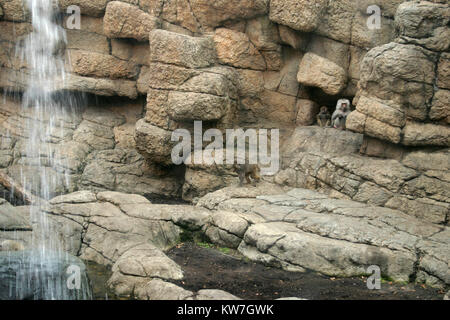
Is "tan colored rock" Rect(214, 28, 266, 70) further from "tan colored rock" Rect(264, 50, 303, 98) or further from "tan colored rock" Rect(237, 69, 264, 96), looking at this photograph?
"tan colored rock" Rect(264, 50, 303, 98)

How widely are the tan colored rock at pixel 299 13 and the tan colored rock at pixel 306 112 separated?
2.04 metres

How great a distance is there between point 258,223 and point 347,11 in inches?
259

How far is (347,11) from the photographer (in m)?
13.5

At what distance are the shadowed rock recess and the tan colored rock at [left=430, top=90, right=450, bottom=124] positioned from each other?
29 mm

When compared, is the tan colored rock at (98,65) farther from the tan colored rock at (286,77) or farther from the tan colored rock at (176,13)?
the tan colored rock at (286,77)

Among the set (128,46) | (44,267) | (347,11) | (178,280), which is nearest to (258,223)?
(178,280)

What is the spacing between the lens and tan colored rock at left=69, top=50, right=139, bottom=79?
1534 centimetres

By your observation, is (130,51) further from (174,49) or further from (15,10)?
(15,10)

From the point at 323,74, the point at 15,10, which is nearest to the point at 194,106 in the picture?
the point at 323,74

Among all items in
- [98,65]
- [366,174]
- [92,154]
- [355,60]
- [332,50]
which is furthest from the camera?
[98,65]

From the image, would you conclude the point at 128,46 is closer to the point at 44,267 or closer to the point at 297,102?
the point at 297,102

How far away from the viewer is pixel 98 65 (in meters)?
15.4

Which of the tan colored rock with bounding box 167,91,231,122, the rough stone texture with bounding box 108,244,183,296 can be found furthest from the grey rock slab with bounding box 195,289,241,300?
the tan colored rock with bounding box 167,91,231,122

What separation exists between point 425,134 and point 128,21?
866 cm
